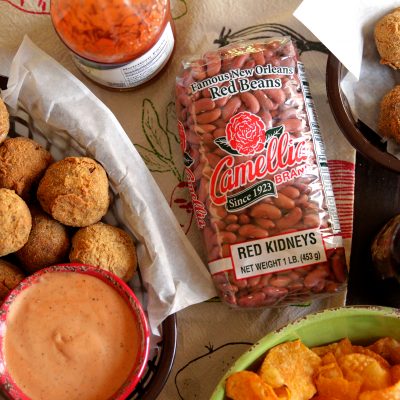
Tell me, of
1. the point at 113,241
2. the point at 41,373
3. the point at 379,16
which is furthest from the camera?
the point at 379,16

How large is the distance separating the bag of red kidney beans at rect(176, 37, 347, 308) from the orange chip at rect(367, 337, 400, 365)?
0.43ft

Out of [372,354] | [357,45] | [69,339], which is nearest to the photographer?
[69,339]

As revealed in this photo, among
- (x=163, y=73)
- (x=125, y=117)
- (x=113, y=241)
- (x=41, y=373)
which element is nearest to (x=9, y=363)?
(x=41, y=373)

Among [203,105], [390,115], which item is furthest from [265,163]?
[390,115]

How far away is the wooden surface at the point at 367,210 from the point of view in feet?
4.44

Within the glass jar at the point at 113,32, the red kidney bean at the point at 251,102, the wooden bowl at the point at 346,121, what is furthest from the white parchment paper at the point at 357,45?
the glass jar at the point at 113,32

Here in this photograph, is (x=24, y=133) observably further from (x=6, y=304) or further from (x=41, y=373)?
(x=41, y=373)

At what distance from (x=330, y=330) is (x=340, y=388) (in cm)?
11

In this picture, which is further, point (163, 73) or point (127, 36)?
point (163, 73)

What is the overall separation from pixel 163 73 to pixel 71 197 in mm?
381

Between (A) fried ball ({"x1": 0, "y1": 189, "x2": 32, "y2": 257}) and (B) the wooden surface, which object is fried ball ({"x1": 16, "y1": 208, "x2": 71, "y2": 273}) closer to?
(A) fried ball ({"x1": 0, "y1": 189, "x2": 32, "y2": 257})

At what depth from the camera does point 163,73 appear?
1.36m

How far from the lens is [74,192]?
114cm

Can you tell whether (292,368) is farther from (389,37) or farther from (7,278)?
(389,37)
